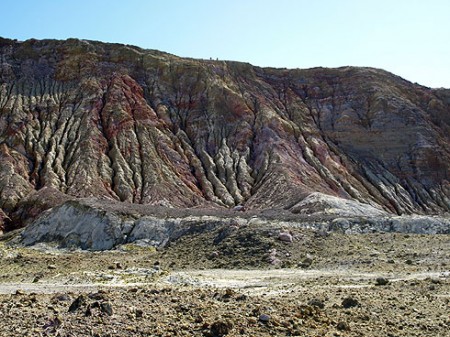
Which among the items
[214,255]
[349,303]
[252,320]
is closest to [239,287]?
[349,303]

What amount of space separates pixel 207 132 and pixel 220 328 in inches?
2393

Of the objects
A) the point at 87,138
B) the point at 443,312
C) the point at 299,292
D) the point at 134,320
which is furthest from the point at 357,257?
the point at 87,138

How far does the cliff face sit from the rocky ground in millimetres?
20539

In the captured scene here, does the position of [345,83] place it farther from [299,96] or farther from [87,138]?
[87,138]

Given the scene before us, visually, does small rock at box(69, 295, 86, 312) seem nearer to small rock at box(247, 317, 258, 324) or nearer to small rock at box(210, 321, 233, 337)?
small rock at box(210, 321, 233, 337)

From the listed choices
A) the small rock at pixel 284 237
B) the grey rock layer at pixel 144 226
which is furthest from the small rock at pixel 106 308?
the grey rock layer at pixel 144 226

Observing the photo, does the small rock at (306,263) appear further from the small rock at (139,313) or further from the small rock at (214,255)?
the small rock at (139,313)

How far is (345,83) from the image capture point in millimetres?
87250

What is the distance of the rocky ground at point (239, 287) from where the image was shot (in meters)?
13.3

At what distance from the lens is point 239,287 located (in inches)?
909

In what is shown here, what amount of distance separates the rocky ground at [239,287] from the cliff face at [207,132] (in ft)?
67.4

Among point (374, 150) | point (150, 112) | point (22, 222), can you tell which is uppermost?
point (150, 112)

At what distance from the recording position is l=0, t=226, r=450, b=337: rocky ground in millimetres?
13289

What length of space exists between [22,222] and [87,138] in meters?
16.2
